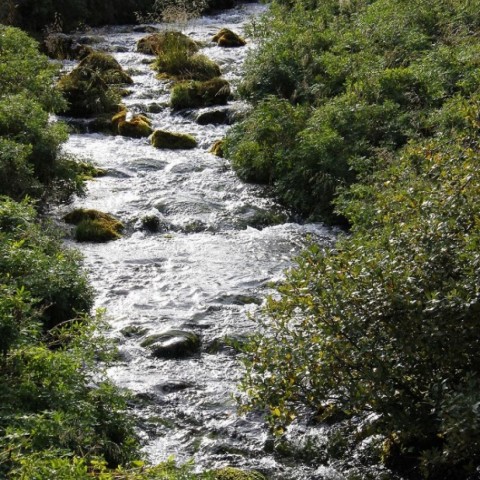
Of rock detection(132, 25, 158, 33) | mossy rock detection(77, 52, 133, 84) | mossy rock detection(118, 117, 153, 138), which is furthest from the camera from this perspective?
rock detection(132, 25, 158, 33)

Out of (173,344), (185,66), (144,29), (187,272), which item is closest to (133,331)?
(173,344)

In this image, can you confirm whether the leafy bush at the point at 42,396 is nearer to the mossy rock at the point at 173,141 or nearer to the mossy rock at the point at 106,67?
the mossy rock at the point at 173,141

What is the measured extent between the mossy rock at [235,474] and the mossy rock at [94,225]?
6.14m

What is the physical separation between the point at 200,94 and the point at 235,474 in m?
13.1

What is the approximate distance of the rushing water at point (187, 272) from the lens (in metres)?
7.77

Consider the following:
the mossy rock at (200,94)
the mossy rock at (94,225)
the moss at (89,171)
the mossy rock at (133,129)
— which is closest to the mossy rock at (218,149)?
the mossy rock at (133,129)

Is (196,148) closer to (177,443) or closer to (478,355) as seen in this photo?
(177,443)

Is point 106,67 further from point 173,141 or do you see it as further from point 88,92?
point 173,141

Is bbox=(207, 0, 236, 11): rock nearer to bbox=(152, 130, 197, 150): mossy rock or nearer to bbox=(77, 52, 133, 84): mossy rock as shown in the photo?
bbox=(77, 52, 133, 84): mossy rock

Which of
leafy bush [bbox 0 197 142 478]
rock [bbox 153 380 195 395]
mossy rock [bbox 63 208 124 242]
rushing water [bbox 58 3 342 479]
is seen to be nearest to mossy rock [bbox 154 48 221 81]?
rushing water [bbox 58 3 342 479]

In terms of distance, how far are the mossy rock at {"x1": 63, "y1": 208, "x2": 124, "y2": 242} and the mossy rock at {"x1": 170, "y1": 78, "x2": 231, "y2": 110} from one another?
609 centimetres

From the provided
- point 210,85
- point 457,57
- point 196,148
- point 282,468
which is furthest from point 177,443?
point 210,85

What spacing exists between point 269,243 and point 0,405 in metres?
7.12

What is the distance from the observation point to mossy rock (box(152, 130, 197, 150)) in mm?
16609
